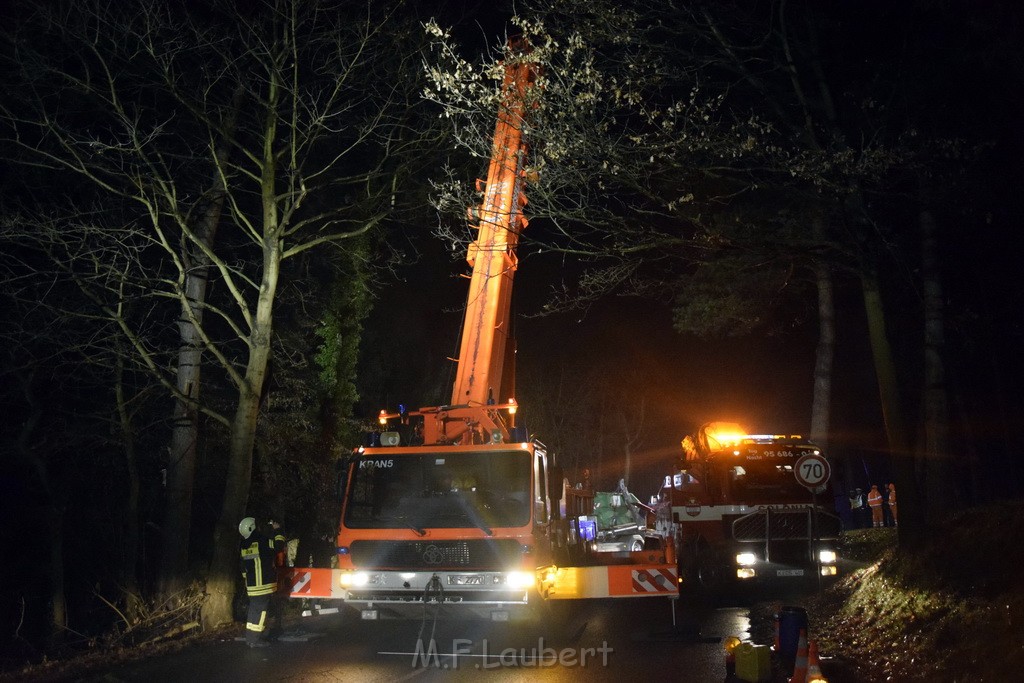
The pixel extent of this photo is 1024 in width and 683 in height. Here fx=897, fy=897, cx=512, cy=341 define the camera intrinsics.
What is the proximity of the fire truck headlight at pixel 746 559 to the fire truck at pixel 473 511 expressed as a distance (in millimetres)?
3852

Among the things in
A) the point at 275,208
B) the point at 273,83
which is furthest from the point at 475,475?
the point at 273,83

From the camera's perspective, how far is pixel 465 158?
1496cm

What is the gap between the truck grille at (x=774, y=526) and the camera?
14.3 metres

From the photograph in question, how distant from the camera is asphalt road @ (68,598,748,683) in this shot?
28.1 ft

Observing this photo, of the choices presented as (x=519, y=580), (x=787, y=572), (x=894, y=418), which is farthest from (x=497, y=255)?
(x=787, y=572)

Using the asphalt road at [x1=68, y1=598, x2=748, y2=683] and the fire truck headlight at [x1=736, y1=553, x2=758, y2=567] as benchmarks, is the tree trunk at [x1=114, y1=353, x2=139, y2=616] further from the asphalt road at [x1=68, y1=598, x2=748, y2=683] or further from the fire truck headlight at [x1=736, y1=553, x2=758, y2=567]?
the fire truck headlight at [x1=736, y1=553, x2=758, y2=567]

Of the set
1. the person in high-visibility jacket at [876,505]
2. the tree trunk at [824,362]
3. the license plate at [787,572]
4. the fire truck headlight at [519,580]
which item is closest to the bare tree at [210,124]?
the fire truck headlight at [519,580]

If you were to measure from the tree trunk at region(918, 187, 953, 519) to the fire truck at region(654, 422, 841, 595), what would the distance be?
169 centimetres

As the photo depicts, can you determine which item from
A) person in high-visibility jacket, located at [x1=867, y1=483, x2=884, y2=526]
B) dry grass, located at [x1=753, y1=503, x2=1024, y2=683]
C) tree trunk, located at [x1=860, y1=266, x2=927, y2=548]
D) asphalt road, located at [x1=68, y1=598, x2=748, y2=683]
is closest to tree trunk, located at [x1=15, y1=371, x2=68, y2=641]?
asphalt road, located at [x1=68, y1=598, x2=748, y2=683]

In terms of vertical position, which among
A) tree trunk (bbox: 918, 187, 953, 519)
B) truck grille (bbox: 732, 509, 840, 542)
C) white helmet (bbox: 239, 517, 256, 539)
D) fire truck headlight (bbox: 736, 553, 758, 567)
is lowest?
white helmet (bbox: 239, 517, 256, 539)

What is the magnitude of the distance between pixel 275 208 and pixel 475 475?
609 cm

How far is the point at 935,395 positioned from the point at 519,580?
808 cm

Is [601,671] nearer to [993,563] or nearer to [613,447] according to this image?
[993,563]

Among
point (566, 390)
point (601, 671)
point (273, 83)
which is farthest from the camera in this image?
point (566, 390)
